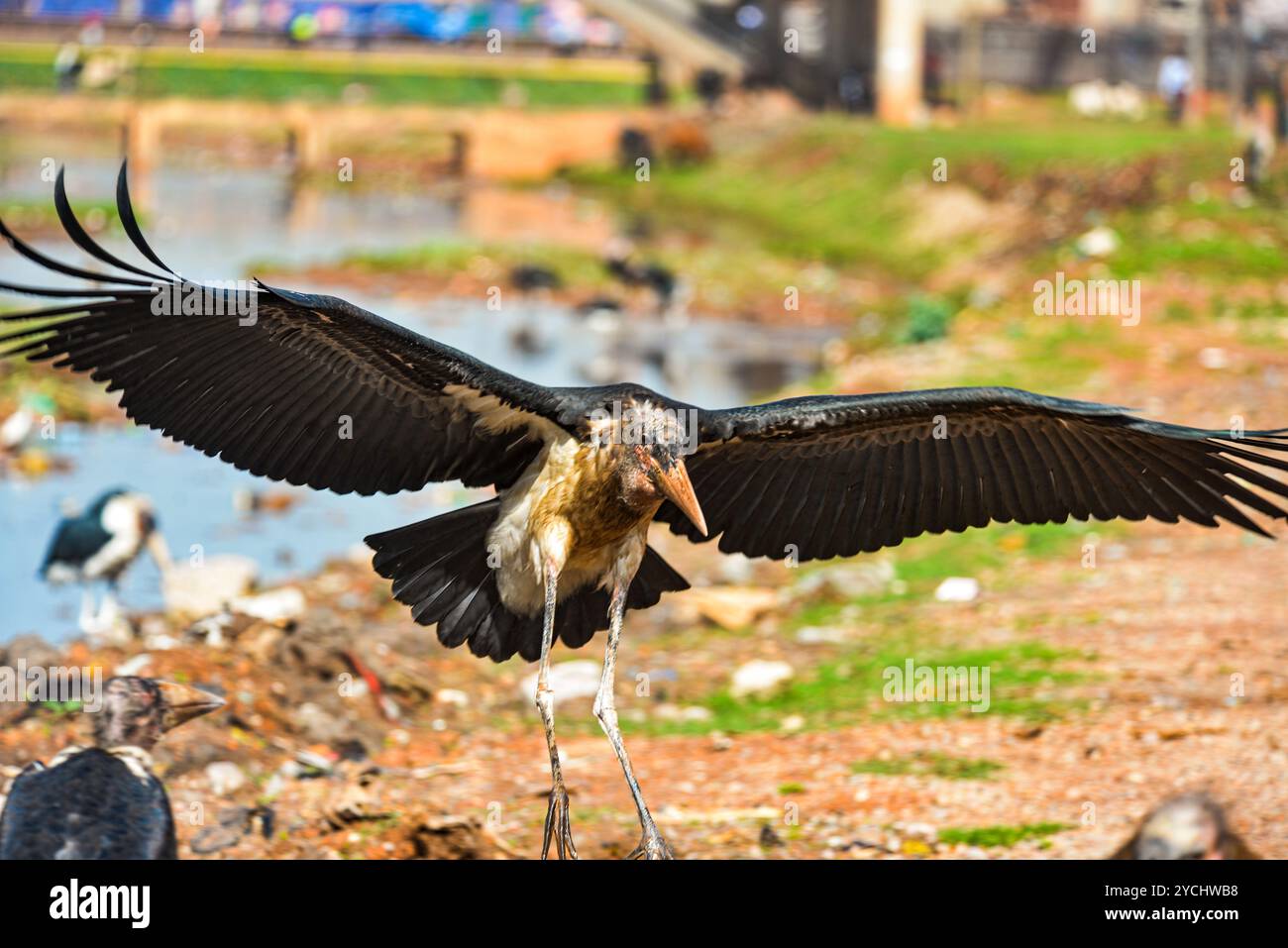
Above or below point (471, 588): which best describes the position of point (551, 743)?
below

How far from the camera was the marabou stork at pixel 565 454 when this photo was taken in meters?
5.71

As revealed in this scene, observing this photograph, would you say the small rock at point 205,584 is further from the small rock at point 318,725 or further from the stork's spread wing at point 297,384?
the stork's spread wing at point 297,384

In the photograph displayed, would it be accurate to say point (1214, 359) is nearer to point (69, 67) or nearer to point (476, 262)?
point (476, 262)

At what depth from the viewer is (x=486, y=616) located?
617cm

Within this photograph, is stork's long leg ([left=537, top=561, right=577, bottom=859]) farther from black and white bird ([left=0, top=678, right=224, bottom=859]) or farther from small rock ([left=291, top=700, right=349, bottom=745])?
small rock ([left=291, top=700, right=349, bottom=745])

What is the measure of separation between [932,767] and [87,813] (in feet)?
10.6

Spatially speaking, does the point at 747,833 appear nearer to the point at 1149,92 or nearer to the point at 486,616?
the point at 486,616

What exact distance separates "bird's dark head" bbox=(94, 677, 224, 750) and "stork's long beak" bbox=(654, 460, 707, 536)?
2.28 meters

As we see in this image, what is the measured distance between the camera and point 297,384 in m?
5.86

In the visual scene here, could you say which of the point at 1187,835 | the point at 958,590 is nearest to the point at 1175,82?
the point at 958,590

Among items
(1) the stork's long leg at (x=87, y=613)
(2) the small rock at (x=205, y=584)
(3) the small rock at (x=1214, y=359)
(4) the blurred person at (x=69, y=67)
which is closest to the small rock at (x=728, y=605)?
(2) the small rock at (x=205, y=584)

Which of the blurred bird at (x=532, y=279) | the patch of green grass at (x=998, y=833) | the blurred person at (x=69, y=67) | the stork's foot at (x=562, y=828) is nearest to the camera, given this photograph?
the stork's foot at (x=562, y=828)

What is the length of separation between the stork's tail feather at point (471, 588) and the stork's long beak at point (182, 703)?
1224 millimetres

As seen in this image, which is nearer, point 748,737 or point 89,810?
point 89,810
